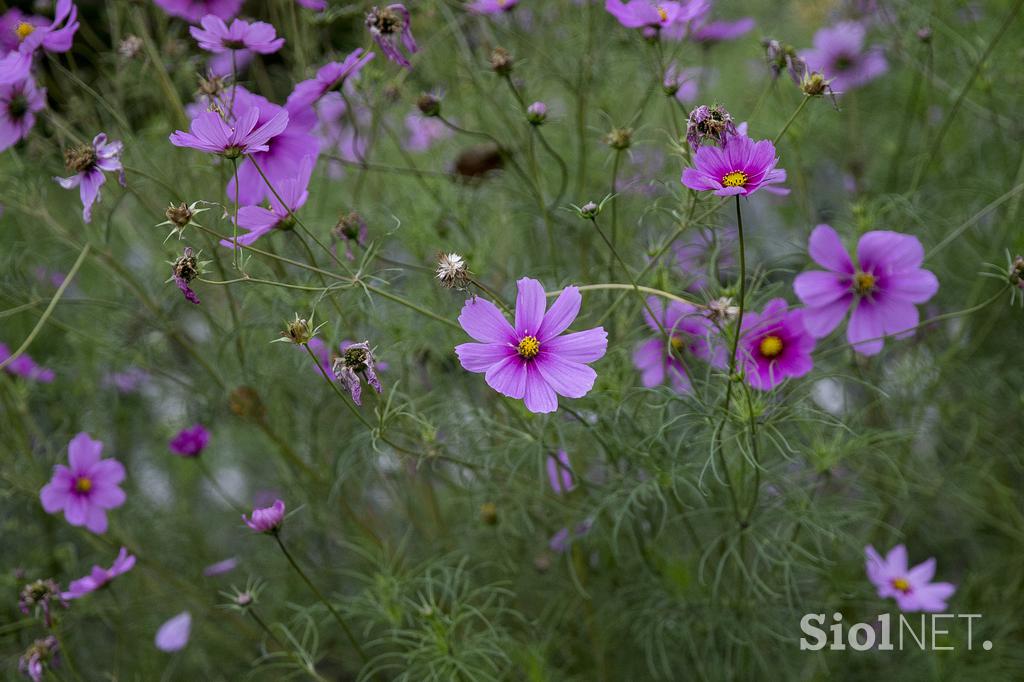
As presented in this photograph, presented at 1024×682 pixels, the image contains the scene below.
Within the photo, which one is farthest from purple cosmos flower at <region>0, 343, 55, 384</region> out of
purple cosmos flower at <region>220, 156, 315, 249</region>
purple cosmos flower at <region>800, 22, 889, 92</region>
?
purple cosmos flower at <region>800, 22, 889, 92</region>

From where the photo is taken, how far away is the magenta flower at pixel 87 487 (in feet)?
→ 3.51

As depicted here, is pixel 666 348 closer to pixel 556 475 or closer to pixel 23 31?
pixel 556 475

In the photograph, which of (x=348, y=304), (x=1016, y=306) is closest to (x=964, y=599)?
(x=1016, y=306)

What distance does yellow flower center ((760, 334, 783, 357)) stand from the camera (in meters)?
0.87

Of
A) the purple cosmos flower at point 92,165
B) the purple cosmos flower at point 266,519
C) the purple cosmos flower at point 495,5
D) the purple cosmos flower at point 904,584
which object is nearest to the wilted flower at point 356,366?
the purple cosmos flower at point 266,519

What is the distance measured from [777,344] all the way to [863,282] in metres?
0.13

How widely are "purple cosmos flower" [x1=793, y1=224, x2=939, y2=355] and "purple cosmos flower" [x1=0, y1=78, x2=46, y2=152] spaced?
0.84m

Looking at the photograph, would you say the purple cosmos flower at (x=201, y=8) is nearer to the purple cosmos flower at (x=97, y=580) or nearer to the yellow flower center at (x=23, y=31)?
the yellow flower center at (x=23, y=31)

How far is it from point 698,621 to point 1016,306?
68 centimetres

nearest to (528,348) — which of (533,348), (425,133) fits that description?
(533,348)

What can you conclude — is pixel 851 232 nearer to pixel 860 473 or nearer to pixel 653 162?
pixel 860 473

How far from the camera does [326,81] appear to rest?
0.88m

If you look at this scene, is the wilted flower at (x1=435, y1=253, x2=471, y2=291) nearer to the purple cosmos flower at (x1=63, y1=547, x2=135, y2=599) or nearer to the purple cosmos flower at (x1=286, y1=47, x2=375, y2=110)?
the purple cosmos flower at (x1=286, y1=47, x2=375, y2=110)

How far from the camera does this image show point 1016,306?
1295 millimetres
